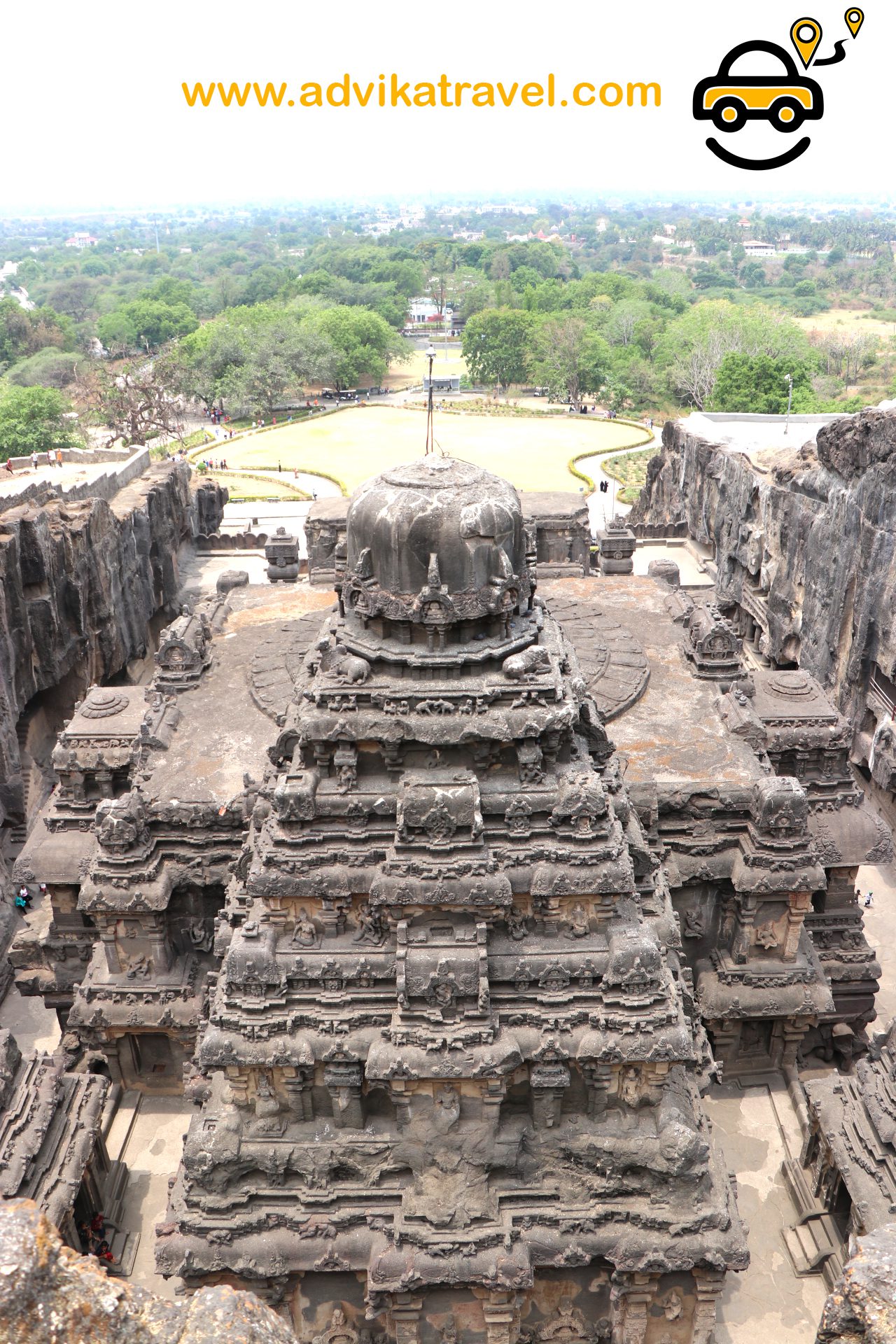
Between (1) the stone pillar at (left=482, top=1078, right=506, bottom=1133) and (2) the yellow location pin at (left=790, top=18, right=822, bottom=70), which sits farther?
(2) the yellow location pin at (left=790, top=18, right=822, bottom=70)

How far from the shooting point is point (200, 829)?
19688 millimetres

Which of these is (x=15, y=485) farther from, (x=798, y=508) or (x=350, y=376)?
(x=350, y=376)

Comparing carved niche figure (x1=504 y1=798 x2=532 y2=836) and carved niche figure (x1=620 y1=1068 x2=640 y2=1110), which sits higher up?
carved niche figure (x1=504 y1=798 x2=532 y2=836)

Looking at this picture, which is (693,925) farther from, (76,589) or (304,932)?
(76,589)

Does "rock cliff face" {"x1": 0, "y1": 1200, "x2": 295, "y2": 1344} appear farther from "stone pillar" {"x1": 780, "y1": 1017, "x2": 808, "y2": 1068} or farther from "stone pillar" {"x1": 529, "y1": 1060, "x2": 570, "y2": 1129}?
"stone pillar" {"x1": 780, "y1": 1017, "x2": 808, "y2": 1068}

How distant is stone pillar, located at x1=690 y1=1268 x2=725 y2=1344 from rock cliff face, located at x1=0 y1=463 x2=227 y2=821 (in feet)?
71.6

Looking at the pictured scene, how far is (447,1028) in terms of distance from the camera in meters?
13.3

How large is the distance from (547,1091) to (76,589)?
87.9 ft

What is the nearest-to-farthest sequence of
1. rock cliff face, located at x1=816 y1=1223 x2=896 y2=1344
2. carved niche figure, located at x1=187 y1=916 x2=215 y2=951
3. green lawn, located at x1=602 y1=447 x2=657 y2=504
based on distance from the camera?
rock cliff face, located at x1=816 y1=1223 x2=896 y2=1344, carved niche figure, located at x1=187 y1=916 x2=215 y2=951, green lawn, located at x1=602 y1=447 x2=657 y2=504

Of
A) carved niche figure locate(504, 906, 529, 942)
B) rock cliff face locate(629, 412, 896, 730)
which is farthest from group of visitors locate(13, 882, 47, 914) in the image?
rock cliff face locate(629, 412, 896, 730)

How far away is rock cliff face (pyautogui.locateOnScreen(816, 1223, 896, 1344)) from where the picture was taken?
8109 mm

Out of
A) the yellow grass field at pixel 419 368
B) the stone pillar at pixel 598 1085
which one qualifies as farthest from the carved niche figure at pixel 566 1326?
the yellow grass field at pixel 419 368

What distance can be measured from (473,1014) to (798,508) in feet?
101

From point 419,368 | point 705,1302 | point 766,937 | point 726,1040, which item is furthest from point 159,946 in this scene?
point 419,368
